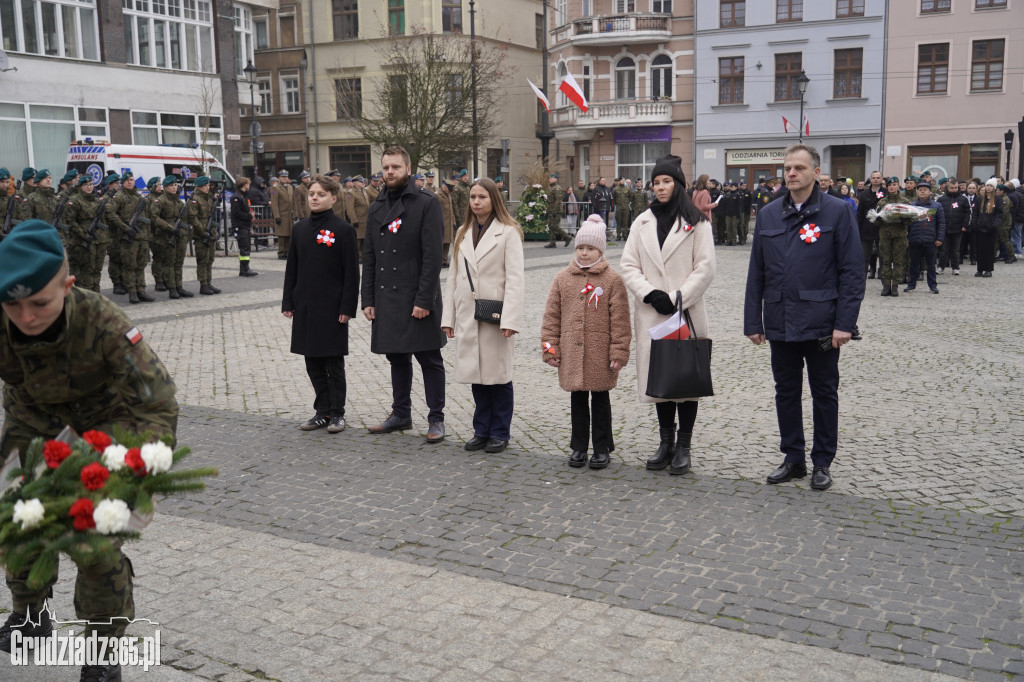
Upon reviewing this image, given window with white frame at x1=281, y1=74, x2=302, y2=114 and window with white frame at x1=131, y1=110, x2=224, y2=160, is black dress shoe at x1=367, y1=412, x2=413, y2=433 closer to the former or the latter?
window with white frame at x1=131, y1=110, x2=224, y2=160

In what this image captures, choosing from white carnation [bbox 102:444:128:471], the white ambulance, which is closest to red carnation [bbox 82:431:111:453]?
white carnation [bbox 102:444:128:471]

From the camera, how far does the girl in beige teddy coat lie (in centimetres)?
652

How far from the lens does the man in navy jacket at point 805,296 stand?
19.9ft

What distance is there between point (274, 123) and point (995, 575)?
5308 cm

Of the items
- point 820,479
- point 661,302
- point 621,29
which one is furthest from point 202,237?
point 621,29

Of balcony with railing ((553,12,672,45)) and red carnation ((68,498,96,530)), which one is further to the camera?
balcony with railing ((553,12,672,45))

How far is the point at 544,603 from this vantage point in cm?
446

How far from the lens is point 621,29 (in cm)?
4928

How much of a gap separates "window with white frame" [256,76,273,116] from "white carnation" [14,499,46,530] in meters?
54.3

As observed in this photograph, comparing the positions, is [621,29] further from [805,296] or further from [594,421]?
[805,296]

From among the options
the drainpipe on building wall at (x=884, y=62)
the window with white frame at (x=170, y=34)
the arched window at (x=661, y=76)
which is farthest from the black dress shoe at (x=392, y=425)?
the arched window at (x=661, y=76)

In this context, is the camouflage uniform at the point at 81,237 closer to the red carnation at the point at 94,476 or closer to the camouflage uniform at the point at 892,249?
the camouflage uniform at the point at 892,249

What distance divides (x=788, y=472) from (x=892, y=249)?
37.6ft

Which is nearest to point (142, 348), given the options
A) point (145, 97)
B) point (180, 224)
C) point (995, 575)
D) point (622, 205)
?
point (995, 575)
